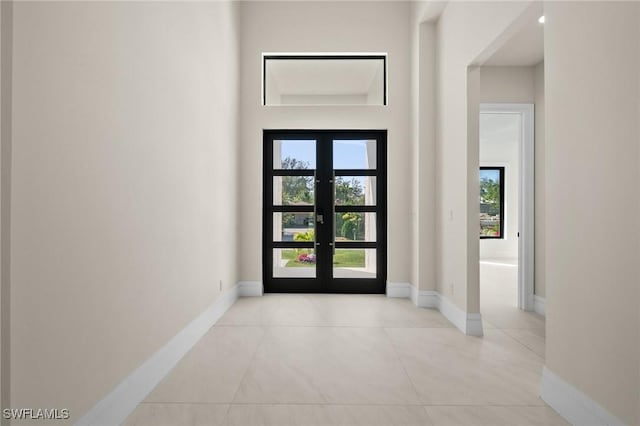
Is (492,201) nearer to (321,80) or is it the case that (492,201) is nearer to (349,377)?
(321,80)

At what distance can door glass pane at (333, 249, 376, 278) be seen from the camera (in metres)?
4.70

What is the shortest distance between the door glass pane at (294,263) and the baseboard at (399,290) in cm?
102

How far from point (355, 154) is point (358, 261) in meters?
1.45

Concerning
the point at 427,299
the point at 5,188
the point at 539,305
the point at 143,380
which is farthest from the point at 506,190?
the point at 5,188

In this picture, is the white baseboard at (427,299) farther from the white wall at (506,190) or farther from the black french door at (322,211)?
the white wall at (506,190)

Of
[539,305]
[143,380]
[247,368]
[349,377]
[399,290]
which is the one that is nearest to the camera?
[143,380]

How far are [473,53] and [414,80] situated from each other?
4.17 ft

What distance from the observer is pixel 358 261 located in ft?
15.5

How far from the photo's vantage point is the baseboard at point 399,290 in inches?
177

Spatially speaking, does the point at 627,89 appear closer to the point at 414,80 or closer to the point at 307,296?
the point at 414,80

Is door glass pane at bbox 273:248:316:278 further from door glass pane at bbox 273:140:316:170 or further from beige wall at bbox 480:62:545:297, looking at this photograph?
beige wall at bbox 480:62:545:297

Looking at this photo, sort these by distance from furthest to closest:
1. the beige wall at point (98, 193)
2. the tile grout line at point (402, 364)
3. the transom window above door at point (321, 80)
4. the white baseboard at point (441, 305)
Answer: the transom window above door at point (321, 80)
the white baseboard at point (441, 305)
the tile grout line at point (402, 364)
the beige wall at point (98, 193)

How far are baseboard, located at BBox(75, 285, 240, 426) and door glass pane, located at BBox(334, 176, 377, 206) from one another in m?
2.35

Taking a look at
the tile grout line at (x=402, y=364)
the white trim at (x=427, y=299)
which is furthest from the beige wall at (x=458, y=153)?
the tile grout line at (x=402, y=364)
